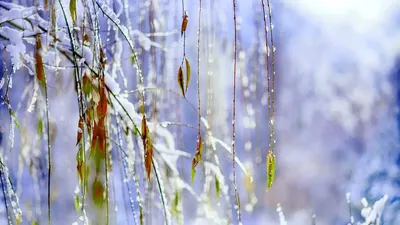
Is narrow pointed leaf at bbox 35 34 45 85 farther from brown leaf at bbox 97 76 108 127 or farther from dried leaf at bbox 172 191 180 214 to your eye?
dried leaf at bbox 172 191 180 214

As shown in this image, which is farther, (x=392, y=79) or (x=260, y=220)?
(x=260, y=220)

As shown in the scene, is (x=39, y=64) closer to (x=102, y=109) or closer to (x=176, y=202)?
(x=102, y=109)

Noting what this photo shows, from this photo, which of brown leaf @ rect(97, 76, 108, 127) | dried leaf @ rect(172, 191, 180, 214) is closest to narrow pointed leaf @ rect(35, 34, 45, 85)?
brown leaf @ rect(97, 76, 108, 127)

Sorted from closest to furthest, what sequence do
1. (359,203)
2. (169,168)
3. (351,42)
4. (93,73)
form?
(93,73), (169,168), (359,203), (351,42)

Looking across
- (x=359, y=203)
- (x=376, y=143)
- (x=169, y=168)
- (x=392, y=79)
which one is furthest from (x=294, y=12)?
(x=169, y=168)

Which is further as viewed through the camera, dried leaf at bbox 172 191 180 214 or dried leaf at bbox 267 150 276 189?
dried leaf at bbox 172 191 180 214

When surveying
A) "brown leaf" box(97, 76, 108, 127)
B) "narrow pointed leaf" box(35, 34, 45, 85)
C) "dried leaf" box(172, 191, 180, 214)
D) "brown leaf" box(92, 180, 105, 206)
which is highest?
"narrow pointed leaf" box(35, 34, 45, 85)

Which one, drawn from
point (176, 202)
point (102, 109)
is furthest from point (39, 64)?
point (176, 202)

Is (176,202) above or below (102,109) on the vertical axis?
below

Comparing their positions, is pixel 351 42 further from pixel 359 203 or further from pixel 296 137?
pixel 359 203

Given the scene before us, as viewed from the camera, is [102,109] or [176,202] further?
[176,202]

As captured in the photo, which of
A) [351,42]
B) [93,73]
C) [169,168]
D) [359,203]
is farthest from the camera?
[351,42]
